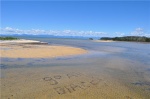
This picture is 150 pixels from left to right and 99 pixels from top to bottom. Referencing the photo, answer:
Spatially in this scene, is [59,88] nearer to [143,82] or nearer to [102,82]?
[102,82]

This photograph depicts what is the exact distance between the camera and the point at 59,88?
24.2ft

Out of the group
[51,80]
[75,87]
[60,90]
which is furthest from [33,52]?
[60,90]

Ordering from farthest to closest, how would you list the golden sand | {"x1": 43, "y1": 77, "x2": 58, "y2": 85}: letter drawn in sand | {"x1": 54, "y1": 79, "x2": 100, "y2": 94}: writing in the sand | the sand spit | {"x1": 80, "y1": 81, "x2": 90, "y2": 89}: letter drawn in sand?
the sand spit
the golden sand
{"x1": 43, "y1": 77, "x2": 58, "y2": 85}: letter drawn in sand
{"x1": 80, "y1": 81, "x2": 90, "y2": 89}: letter drawn in sand
{"x1": 54, "y1": 79, "x2": 100, "y2": 94}: writing in the sand

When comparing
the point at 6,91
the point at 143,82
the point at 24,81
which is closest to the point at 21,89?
the point at 6,91

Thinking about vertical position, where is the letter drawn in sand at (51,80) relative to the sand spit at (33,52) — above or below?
below

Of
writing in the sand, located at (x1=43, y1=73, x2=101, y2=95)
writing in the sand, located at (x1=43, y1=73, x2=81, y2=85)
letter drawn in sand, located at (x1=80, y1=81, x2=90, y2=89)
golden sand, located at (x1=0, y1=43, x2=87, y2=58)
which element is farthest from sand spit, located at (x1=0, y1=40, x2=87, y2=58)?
letter drawn in sand, located at (x1=80, y1=81, x2=90, y2=89)

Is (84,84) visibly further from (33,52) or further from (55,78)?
(33,52)

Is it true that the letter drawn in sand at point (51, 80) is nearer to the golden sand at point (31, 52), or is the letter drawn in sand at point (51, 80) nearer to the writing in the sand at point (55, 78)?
the writing in the sand at point (55, 78)

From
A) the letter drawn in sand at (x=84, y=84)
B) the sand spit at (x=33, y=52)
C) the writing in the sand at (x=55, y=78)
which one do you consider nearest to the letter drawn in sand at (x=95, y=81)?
the letter drawn in sand at (x=84, y=84)

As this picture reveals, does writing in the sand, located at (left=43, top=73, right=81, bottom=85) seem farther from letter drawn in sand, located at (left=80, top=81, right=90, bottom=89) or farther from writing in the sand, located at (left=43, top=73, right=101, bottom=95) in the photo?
letter drawn in sand, located at (left=80, top=81, right=90, bottom=89)

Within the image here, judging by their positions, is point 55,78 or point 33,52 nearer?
point 55,78

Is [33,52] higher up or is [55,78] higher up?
[33,52]

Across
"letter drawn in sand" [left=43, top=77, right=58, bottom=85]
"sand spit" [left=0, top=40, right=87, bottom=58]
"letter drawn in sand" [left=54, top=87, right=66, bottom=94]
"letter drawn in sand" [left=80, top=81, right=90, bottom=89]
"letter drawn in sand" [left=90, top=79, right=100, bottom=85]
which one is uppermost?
"sand spit" [left=0, top=40, right=87, bottom=58]

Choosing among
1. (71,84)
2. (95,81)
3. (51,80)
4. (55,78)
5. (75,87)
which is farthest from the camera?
(55,78)
